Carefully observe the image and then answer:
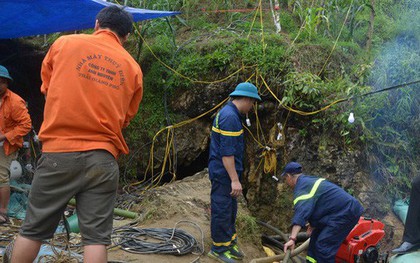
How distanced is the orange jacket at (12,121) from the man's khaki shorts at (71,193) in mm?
2698

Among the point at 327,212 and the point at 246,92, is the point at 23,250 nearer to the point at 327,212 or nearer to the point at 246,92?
the point at 246,92

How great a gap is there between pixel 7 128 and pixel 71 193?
2.96 m

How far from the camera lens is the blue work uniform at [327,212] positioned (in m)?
4.96

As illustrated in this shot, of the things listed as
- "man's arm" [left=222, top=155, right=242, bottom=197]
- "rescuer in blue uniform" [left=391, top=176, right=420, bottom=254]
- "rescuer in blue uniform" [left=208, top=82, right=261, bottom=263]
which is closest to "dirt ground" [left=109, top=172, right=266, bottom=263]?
"rescuer in blue uniform" [left=208, top=82, right=261, bottom=263]

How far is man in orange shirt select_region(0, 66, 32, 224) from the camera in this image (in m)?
5.50

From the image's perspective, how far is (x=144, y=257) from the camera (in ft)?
15.5

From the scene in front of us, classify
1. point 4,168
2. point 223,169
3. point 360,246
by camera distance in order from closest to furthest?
point 223,169
point 360,246
point 4,168

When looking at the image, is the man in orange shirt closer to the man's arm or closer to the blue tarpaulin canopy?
the blue tarpaulin canopy

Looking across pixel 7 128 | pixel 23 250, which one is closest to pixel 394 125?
pixel 7 128

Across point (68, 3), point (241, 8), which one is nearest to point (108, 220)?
point (68, 3)

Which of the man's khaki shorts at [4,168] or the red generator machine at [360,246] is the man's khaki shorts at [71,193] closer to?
the man's khaki shorts at [4,168]

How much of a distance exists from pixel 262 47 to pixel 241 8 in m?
2.43

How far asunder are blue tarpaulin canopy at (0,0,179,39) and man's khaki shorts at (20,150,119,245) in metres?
3.76

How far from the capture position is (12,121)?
5.60m
